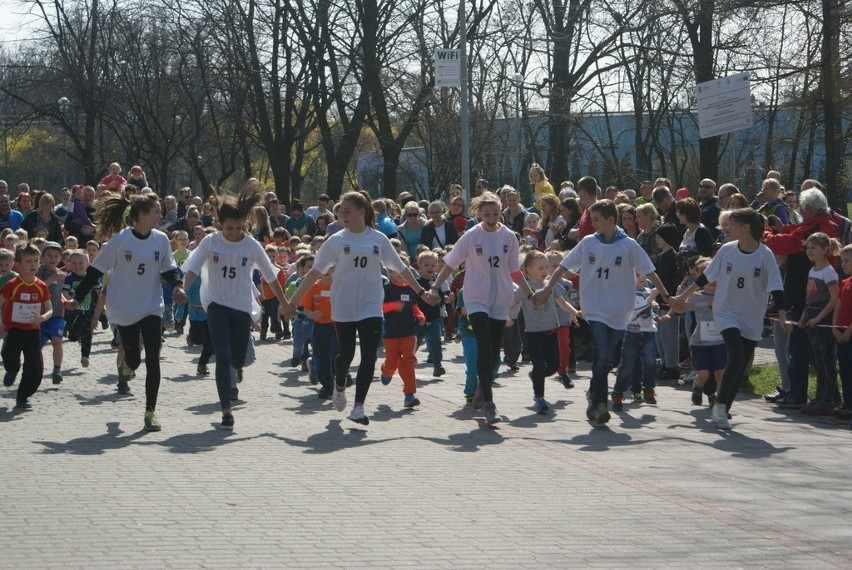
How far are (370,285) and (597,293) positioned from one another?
6.66 feet

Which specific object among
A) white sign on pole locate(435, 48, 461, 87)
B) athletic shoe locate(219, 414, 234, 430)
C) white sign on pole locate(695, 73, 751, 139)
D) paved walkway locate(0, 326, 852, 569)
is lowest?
paved walkway locate(0, 326, 852, 569)

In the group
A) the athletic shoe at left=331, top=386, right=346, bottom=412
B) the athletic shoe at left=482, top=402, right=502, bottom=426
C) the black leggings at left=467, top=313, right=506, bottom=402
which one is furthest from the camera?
the athletic shoe at left=331, top=386, right=346, bottom=412

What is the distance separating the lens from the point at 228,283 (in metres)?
10.5

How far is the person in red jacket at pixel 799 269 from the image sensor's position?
12219 mm

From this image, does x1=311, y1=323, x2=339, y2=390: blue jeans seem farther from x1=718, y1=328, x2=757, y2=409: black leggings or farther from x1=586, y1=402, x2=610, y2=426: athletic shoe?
x1=718, y1=328, x2=757, y2=409: black leggings

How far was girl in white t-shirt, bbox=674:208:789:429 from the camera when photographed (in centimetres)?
1086

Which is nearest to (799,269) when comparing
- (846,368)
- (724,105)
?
(846,368)

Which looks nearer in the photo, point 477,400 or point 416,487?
point 416,487

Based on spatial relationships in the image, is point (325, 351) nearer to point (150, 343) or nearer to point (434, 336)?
point (434, 336)

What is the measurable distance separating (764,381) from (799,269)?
1.59 meters

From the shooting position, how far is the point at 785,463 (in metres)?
9.36

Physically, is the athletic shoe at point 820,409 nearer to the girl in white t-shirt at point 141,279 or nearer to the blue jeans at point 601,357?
the blue jeans at point 601,357

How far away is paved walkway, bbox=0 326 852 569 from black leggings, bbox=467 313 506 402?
1.22ft

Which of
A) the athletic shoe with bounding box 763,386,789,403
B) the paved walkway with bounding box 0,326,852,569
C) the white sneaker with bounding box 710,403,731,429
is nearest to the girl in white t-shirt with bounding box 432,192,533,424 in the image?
the paved walkway with bounding box 0,326,852,569
